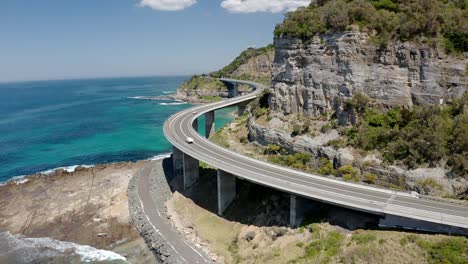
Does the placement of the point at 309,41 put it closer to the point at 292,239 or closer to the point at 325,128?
the point at 325,128

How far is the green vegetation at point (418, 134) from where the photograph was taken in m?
37.0

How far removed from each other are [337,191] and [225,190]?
588 inches

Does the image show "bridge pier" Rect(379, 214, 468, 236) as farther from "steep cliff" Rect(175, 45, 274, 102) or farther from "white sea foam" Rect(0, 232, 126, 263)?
"steep cliff" Rect(175, 45, 274, 102)

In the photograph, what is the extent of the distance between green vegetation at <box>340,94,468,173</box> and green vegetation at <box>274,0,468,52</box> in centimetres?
891

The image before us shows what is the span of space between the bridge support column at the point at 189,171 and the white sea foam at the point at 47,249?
629 inches

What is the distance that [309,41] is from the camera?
53875 mm

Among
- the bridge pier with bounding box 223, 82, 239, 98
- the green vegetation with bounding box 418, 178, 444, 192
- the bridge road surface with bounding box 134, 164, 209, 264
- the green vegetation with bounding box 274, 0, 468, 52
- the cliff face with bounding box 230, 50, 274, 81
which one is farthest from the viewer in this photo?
the cliff face with bounding box 230, 50, 274, 81

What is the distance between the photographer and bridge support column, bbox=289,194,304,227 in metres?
36.2

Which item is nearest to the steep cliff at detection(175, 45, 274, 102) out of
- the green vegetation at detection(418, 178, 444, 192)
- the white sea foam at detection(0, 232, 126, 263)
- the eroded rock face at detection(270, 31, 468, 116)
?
the eroded rock face at detection(270, 31, 468, 116)

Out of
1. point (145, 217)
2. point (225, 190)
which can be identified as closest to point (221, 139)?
point (225, 190)

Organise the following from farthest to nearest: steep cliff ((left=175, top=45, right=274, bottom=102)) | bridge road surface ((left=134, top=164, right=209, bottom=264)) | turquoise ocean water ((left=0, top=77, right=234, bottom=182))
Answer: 1. steep cliff ((left=175, top=45, right=274, bottom=102))
2. turquoise ocean water ((left=0, top=77, right=234, bottom=182))
3. bridge road surface ((left=134, top=164, right=209, bottom=264))

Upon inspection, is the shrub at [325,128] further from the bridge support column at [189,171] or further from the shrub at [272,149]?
the bridge support column at [189,171]

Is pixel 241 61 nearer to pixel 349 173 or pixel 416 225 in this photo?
pixel 349 173

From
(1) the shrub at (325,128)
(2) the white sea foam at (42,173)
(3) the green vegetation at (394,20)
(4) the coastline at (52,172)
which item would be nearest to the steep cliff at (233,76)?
(4) the coastline at (52,172)
